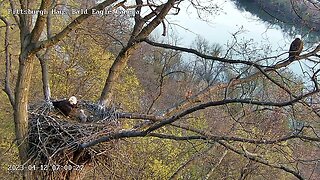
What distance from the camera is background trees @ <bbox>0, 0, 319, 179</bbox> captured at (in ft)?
8.25

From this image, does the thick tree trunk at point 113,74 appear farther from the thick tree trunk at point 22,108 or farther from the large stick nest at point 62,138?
the thick tree trunk at point 22,108

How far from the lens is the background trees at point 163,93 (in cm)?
252

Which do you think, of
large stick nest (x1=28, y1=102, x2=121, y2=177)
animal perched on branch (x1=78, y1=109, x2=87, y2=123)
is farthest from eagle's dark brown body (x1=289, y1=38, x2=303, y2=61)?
animal perched on branch (x1=78, y1=109, x2=87, y2=123)

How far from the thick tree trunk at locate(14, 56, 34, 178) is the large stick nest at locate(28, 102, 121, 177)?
0.05m

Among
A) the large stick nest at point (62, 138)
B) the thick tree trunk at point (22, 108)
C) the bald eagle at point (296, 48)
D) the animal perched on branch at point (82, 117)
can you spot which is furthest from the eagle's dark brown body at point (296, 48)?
the thick tree trunk at point (22, 108)

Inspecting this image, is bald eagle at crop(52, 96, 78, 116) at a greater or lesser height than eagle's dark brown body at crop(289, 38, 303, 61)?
lesser

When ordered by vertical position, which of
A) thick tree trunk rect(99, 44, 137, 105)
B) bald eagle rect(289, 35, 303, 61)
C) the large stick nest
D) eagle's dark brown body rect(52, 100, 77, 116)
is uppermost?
bald eagle rect(289, 35, 303, 61)

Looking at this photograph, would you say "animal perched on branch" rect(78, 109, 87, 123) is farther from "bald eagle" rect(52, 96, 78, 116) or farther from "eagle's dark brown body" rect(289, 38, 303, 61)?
"eagle's dark brown body" rect(289, 38, 303, 61)

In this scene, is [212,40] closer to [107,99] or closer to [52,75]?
[52,75]

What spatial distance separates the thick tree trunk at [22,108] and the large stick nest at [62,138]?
5 centimetres

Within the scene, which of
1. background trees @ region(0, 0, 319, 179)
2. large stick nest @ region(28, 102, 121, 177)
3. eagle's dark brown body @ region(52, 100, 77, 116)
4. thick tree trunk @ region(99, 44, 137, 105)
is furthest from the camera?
thick tree trunk @ region(99, 44, 137, 105)

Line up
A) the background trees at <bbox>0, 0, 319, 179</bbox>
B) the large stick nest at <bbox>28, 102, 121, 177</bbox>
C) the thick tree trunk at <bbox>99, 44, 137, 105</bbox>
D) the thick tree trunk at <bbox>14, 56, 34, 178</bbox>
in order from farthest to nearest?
the thick tree trunk at <bbox>99, 44, 137, 105</bbox> < the thick tree trunk at <bbox>14, 56, 34, 178</bbox> < the large stick nest at <bbox>28, 102, 121, 177</bbox> < the background trees at <bbox>0, 0, 319, 179</bbox>

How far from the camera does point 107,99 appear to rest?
3.62 metres

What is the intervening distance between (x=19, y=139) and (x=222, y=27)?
11.0m
